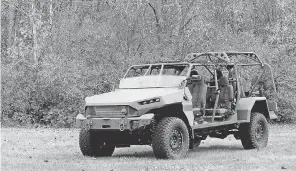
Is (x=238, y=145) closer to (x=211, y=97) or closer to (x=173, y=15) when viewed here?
(x=211, y=97)

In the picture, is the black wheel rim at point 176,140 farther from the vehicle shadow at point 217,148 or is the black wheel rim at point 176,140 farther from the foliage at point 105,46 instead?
the foliage at point 105,46

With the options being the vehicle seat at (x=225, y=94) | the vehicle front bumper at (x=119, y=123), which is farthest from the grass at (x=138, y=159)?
the vehicle seat at (x=225, y=94)

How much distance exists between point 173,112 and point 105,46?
14.1 meters

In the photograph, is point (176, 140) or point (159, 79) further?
point (159, 79)

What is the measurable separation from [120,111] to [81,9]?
18960 millimetres

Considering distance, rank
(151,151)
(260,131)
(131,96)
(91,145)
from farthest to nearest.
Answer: (260,131) < (151,151) < (91,145) < (131,96)

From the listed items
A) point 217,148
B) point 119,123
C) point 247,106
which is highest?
point 247,106

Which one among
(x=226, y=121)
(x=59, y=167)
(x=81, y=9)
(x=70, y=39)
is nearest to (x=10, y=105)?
(x=70, y=39)

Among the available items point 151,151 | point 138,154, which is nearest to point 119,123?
point 138,154

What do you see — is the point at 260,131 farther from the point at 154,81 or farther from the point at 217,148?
the point at 154,81

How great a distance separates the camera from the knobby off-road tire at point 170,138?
37.1 feet

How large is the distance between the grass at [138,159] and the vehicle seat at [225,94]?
1.03 m

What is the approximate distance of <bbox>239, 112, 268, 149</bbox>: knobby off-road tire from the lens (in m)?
13.9

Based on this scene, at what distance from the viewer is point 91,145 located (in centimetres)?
1230
